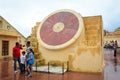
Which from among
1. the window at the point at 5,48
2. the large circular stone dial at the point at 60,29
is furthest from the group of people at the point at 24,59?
the window at the point at 5,48

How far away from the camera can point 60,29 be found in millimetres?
10734

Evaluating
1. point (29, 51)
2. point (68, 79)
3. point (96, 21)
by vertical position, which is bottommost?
point (68, 79)

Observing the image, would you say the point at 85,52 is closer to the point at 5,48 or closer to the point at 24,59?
the point at 24,59

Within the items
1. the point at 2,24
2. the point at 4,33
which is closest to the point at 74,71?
the point at 4,33

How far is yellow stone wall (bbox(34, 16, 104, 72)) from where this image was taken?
8.77 metres

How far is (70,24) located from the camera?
10.7m

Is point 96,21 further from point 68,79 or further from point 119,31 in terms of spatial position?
point 119,31

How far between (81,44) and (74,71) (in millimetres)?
1557

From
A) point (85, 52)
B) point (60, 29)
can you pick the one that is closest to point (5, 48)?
point (60, 29)

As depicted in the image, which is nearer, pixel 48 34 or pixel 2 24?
pixel 48 34

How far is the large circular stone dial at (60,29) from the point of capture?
10.0m

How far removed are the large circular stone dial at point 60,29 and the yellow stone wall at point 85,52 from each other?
12.9 inches

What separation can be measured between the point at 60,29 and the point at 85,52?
2.56 metres

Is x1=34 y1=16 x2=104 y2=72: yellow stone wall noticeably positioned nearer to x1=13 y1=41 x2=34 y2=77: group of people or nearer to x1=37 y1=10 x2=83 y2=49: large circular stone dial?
x1=37 y1=10 x2=83 y2=49: large circular stone dial
